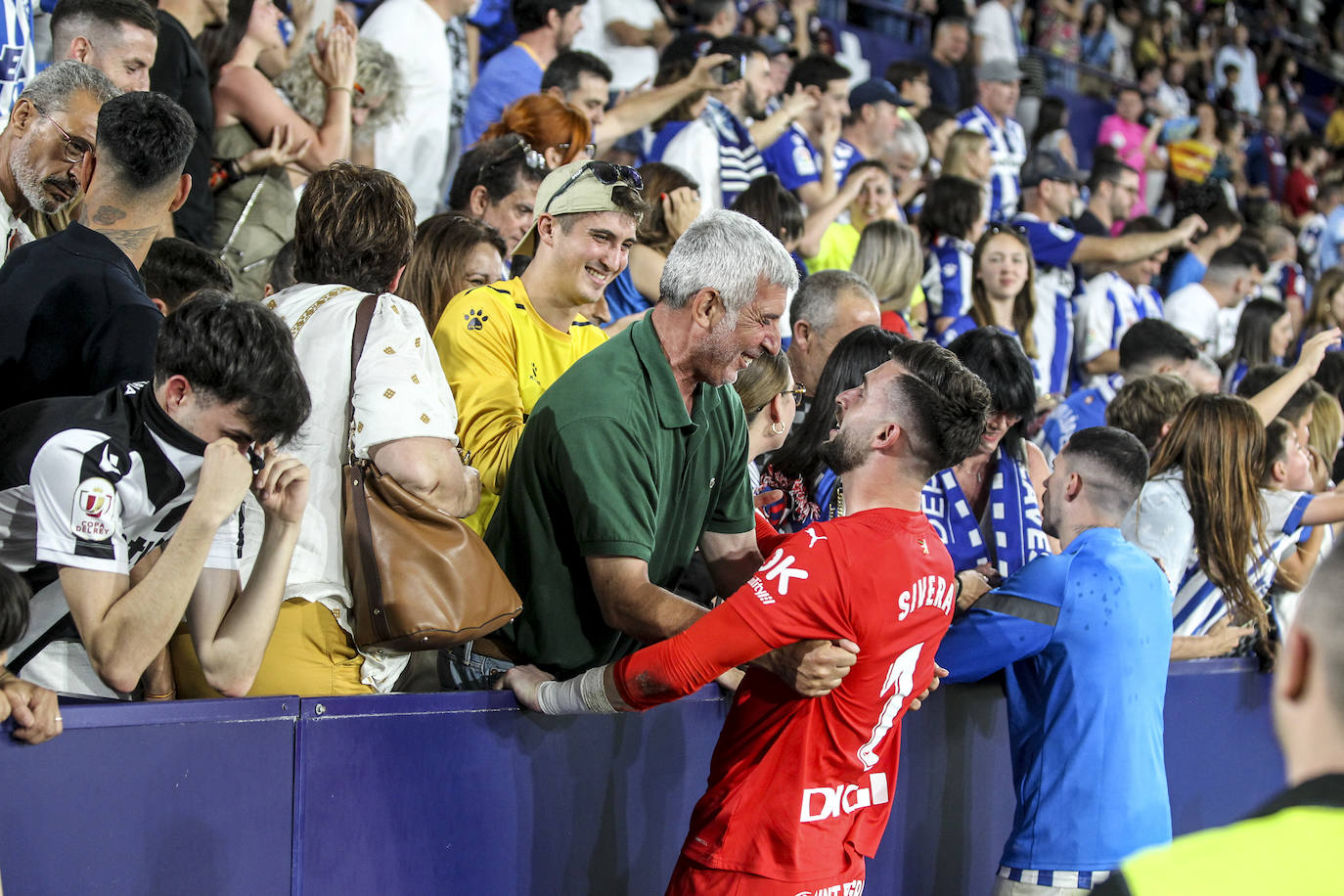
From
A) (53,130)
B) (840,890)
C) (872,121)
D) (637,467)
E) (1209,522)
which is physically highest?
(872,121)

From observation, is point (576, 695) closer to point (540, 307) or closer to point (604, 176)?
point (540, 307)

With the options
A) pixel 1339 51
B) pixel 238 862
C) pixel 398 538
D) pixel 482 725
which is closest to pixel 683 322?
pixel 398 538

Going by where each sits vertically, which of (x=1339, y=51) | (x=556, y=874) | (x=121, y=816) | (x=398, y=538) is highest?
(x=1339, y=51)

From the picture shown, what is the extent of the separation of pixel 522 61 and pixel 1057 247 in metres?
3.46

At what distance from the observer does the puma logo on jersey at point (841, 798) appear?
2.90 meters

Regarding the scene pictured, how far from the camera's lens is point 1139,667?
373 cm

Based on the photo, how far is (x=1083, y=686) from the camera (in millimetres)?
3701

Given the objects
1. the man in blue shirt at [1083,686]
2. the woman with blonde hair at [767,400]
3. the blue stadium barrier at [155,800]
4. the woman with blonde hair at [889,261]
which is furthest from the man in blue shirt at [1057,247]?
the blue stadium barrier at [155,800]

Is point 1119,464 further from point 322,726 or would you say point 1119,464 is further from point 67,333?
point 67,333

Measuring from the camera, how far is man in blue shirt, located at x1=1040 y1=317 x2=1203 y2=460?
6676 mm

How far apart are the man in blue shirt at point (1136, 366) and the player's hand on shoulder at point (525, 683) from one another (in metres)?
4.08

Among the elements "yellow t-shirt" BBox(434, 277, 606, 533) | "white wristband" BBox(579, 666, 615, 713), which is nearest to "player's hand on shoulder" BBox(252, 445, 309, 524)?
"white wristband" BBox(579, 666, 615, 713)

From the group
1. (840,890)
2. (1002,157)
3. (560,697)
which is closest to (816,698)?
(840,890)

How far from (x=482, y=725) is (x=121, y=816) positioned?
0.81 meters
